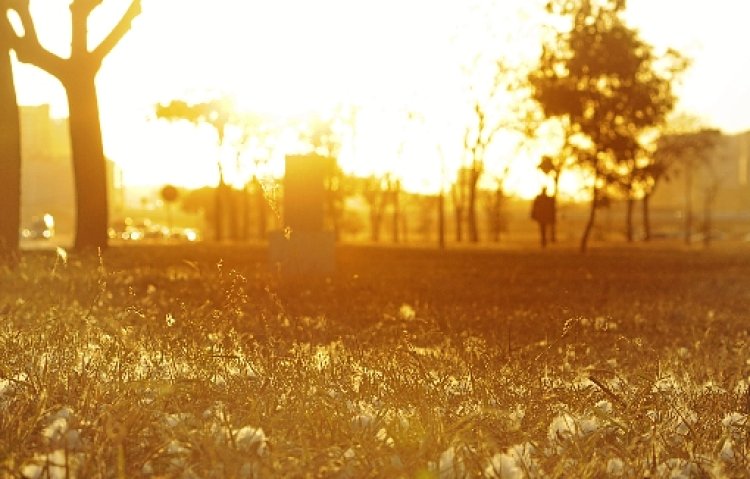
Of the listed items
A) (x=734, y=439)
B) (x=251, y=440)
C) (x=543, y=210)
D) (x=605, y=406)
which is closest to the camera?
(x=251, y=440)

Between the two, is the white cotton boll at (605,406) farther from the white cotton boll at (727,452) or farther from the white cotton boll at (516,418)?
the white cotton boll at (727,452)

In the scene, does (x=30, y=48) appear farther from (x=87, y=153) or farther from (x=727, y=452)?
(x=727, y=452)

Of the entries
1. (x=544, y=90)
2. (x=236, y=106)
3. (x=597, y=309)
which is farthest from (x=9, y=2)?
(x=236, y=106)

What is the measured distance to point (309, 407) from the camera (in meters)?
5.48

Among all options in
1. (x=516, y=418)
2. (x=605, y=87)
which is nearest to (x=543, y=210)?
(x=605, y=87)

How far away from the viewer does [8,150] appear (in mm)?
20516

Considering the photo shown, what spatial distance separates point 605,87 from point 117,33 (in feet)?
110

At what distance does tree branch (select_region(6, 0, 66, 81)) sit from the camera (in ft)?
73.2

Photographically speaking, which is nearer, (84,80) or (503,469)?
(503,469)

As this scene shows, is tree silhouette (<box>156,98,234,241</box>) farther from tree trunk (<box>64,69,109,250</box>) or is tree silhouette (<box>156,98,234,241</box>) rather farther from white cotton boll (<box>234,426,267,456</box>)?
white cotton boll (<box>234,426,267,456</box>)

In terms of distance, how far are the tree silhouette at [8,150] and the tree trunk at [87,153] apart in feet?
8.46

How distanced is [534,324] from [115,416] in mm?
8003

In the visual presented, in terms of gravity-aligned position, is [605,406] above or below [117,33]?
below

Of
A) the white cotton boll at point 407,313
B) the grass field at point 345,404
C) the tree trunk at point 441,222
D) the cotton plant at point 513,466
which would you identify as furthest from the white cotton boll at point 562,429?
the tree trunk at point 441,222
